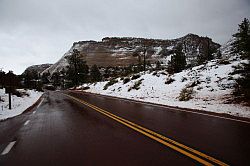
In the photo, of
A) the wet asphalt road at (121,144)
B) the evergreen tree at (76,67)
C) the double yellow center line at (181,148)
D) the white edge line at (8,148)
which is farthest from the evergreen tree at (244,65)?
the evergreen tree at (76,67)

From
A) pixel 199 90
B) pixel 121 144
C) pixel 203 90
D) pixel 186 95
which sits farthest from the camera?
pixel 199 90

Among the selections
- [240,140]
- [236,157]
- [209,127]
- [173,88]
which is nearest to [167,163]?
[236,157]

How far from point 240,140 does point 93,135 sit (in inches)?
156

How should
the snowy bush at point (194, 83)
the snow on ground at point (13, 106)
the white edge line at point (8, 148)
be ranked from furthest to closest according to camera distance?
the snowy bush at point (194, 83), the snow on ground at point (13, 106), the white edge line at point (8, 148)

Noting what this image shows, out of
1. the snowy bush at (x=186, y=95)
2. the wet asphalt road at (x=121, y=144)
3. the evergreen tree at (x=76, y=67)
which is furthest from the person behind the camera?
the evergreen tree at (x=76, y=67)

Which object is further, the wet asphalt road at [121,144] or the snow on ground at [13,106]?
the snow on ground at [13,106]

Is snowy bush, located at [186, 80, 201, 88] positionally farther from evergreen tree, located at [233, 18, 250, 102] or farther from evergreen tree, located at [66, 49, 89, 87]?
evergreen tree, located at [66, 49, 89, 87]

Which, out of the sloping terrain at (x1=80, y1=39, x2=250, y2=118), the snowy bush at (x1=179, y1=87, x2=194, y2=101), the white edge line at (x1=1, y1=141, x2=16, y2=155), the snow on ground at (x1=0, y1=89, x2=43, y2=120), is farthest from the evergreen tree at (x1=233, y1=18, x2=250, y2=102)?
the snow on ground at (x1=0, y1=89, x2=43, y2=120)

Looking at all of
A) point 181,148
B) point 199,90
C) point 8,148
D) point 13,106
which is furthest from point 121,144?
point 13,106

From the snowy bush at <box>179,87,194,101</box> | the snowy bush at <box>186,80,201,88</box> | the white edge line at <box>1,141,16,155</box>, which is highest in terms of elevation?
the snowy bush at <box>186,80,201,88</box>

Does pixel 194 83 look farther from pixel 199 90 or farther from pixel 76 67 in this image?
pixel 76 67

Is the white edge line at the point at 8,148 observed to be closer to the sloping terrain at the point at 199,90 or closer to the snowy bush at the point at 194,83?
the sloping terrain at the point at 199,90

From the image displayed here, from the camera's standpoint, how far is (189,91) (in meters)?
15.5

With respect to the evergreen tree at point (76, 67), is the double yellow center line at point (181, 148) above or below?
below
